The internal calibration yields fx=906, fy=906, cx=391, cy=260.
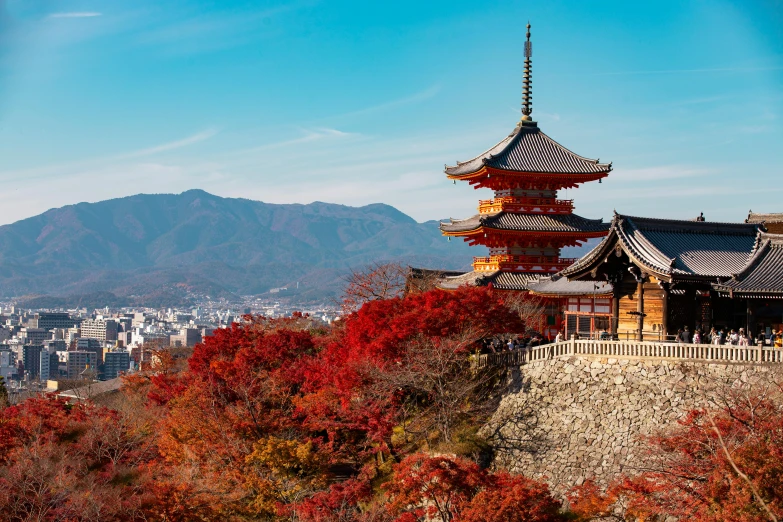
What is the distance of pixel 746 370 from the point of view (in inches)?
774

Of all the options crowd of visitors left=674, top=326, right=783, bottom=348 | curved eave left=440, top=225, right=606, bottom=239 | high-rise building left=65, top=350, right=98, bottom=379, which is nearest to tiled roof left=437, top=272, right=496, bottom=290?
curved eave left=440, top=225, right=606, bottom=239

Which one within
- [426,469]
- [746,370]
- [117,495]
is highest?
[746,370]

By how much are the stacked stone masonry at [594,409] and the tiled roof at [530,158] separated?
12050mm

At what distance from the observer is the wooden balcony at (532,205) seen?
34.5 metres

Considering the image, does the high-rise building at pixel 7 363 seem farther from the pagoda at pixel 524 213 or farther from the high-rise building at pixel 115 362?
the pagoda at pixel 524 213

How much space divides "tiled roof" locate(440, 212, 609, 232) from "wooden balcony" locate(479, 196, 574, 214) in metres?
0.18

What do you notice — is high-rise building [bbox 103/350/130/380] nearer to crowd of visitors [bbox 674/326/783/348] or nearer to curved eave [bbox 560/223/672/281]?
curved eave [bbox 560/223/672/281]

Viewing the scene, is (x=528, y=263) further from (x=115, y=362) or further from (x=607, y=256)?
(x=115, y=362)

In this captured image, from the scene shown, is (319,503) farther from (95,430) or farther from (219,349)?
(219,349)

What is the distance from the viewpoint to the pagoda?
3369 cm

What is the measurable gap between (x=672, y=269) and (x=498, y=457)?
6330mm

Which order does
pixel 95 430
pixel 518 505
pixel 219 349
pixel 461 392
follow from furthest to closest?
pixel 219 349, pixel 95 430, pixel 461 392, pixel 518 505

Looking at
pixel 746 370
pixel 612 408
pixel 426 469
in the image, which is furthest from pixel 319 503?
pixel 746 370

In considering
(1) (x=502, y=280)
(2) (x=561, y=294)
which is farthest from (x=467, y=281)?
(2) (x=561, y=294)
